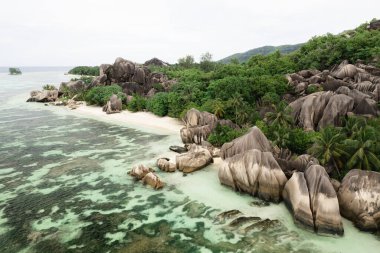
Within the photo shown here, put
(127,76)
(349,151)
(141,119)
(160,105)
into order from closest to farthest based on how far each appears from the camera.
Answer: (349,151) → (160,105) → (141,119) → (127,76)

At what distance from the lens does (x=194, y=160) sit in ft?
106

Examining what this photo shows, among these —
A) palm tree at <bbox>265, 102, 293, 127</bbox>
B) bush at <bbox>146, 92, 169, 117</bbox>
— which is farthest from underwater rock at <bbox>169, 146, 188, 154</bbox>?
bush at <bbox>146, 92, 169, 117</bbox>

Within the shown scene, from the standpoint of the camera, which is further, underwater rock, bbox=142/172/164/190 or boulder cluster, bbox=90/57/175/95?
boulder cluster, bbox=90/57/175/95

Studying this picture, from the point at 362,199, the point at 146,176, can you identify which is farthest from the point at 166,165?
the point at 362,199

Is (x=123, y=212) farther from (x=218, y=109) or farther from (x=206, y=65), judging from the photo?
(x=206, y=65)

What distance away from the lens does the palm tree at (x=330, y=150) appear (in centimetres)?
2533

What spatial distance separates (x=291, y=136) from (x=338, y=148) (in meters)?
7.14

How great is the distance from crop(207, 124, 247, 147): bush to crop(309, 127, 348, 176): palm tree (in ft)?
39.3

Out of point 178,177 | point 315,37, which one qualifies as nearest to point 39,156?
point 178,177

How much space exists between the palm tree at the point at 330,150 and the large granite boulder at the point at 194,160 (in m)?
11.3

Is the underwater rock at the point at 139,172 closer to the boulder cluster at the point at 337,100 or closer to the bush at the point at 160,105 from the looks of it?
the boulder cluster at the point at 337,100

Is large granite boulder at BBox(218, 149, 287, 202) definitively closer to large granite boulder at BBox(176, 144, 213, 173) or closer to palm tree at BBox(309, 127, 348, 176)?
palm tree at BBox(309, 127, 348, 176)

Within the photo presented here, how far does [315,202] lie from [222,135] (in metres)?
18.7

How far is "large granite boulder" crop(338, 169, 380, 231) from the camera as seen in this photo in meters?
20.7
